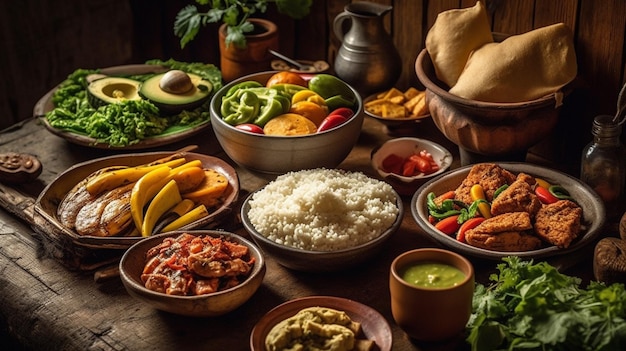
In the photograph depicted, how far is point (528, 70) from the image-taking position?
2248 millimetres

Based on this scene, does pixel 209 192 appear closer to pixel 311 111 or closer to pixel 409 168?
pixel 311 111

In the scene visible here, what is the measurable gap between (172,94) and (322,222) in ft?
3.57

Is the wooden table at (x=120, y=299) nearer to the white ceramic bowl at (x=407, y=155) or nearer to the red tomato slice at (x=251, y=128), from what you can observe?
the white ceramic bowl at (x=407, y=155)

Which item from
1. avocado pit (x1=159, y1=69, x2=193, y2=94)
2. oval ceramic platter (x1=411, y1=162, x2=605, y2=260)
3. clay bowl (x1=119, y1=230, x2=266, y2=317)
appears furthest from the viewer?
avocado pit (x1=159, y1=69, x2=193, y2=94)

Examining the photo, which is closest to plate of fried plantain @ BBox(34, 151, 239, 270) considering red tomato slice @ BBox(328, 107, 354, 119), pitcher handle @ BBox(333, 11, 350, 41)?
red tomato slice @ BBox(328, 107, 354, 119)

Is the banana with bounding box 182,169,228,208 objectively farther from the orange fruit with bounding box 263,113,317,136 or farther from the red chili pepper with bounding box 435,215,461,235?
the red chili pepper with bounding box 435,215,461,235

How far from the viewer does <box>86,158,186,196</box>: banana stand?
2268 mm

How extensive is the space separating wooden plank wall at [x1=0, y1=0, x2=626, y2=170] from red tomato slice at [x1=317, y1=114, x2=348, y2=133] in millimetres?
590

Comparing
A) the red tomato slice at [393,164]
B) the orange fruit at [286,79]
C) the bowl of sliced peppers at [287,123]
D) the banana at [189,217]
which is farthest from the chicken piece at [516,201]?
the orange fruit at [286,79]

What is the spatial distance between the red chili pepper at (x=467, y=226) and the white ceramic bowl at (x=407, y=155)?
12.3 inches

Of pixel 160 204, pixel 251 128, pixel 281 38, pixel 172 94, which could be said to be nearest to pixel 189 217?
pixel 160 204

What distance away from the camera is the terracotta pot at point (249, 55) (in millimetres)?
2971

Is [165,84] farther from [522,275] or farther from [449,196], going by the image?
[522,275]

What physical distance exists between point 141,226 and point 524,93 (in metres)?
1.13
